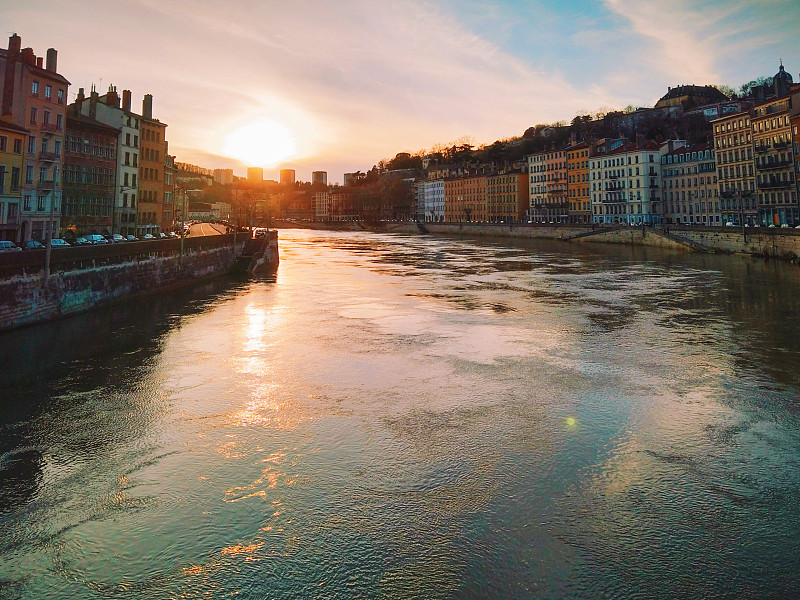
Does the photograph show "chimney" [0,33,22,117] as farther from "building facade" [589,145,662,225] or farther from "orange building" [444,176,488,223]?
"orange building" [444,176,488,223]

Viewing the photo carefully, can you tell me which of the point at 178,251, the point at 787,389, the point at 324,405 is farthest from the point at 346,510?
the point at 178,251

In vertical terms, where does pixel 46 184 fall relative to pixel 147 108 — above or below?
below

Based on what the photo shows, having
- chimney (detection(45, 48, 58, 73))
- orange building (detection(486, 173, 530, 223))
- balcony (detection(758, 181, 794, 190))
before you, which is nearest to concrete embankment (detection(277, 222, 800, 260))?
balcony (detection(758, 181, 794, 190))

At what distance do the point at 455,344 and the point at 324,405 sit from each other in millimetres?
8371

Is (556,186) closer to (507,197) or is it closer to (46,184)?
(507,197)

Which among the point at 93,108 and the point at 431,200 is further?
the point at 431,200

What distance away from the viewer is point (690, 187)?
3632 inches

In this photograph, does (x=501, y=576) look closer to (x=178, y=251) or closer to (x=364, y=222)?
(x=178, y=251)

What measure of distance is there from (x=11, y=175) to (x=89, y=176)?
1424 centimetres

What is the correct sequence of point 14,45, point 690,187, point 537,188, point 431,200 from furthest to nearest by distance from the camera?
point 431,200
point 537,188
point 690,187
point 14,45

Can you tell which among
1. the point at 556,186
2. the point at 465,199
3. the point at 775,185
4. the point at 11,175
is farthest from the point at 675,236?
the point at 465,199

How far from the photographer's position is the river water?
8.29m

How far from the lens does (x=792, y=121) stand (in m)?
62.9

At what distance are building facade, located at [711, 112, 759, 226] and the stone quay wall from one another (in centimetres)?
6606
